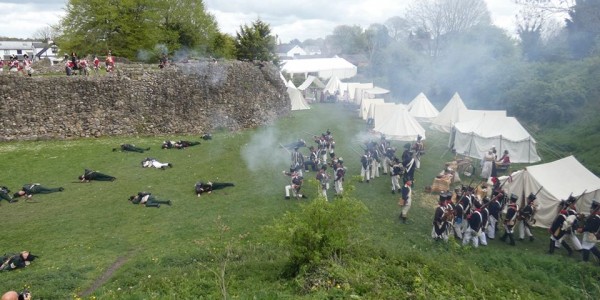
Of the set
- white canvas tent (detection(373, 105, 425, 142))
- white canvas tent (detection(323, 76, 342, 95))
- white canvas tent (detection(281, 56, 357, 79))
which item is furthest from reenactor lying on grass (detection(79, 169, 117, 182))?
white canvas tent (detection(281, 56, 357, 79))

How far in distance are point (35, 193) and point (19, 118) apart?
882 centimetres

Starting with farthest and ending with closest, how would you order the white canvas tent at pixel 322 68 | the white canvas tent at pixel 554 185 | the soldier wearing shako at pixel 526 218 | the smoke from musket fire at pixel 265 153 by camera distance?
the white canvas tent at pixel 322 68, the smoke from musket fire at pixel 265 153, the white canvas tent at pixel 554 185, the soldier wearing shako at pixel 526 218

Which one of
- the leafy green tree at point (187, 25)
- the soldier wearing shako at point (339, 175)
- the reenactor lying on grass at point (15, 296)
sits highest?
the leafy green tree at point (187, 25)

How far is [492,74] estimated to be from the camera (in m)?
32.4

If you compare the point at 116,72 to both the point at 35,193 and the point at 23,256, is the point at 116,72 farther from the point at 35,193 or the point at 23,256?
the point at 23,256

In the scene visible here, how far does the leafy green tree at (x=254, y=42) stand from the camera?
3378 cm

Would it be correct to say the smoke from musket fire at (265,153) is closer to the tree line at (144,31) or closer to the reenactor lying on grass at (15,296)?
the reenactor lying on grass at (15,296)

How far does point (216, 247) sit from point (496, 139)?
14.1m

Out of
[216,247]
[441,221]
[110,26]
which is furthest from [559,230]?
[110,26]

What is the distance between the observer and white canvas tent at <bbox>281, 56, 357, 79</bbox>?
5203cm

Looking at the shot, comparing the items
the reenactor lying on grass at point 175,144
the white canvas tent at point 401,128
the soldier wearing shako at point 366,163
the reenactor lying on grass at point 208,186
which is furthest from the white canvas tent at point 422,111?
the reenactor lying on grass at point 208,186

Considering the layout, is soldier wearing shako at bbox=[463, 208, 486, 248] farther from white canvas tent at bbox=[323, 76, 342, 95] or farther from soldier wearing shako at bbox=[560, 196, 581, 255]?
white canvas tent at bbox=[323, 76, 342, 95]

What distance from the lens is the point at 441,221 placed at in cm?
1057

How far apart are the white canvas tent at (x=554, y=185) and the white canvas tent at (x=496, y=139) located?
5.43 m
